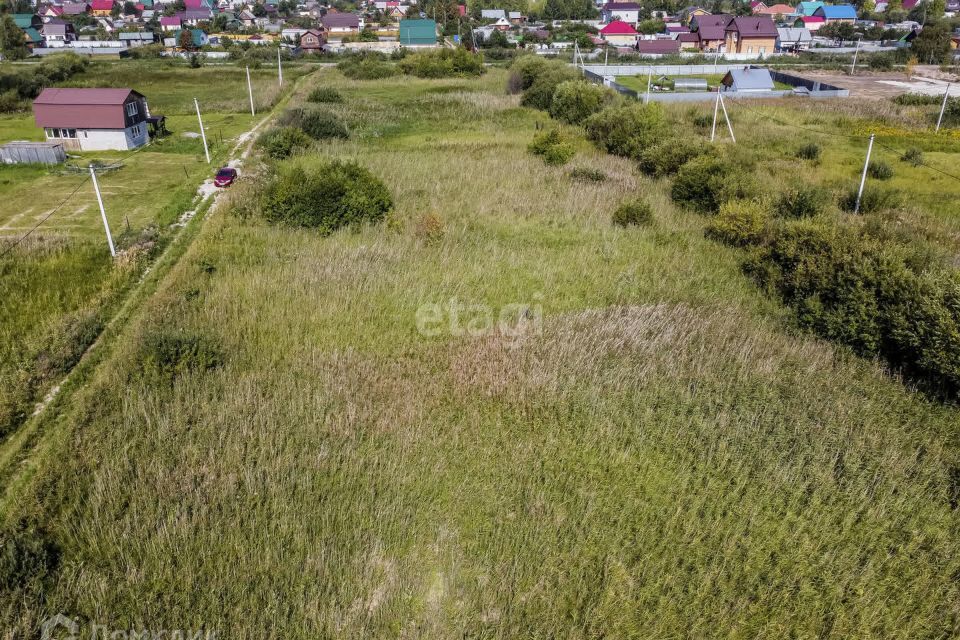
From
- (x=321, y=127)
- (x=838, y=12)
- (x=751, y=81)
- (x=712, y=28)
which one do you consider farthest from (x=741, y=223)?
(x=838, y=12)

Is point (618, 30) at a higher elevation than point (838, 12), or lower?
lower

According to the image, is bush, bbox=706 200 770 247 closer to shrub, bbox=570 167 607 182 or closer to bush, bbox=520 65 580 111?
shrub, bbox=570 167 607 182

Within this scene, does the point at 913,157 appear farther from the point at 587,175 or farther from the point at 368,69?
the point at 368,69

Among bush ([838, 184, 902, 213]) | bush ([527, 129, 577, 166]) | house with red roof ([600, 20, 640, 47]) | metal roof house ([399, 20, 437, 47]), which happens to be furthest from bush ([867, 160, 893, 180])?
house with red roof ([600, 20, 640, 47])

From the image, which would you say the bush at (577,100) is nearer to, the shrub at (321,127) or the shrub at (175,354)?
the shrub at (321,127)

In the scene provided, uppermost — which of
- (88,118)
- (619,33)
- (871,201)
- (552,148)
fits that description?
(619,33)

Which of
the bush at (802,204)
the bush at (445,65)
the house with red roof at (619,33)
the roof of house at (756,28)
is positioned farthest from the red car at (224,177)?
the house with red roof at (619,33)

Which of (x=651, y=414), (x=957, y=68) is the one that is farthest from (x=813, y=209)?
(x=957, y=68)
